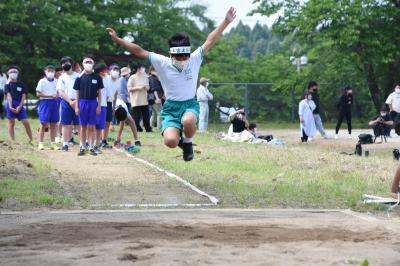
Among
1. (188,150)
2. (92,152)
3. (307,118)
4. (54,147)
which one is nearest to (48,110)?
(54,147)

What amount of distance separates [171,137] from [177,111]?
517 millimetres

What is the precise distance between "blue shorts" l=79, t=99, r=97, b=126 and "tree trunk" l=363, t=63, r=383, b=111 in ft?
75.0

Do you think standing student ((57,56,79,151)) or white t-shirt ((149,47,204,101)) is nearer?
white t-shirt ((149,47,204,101))

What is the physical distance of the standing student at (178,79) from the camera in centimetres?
1073

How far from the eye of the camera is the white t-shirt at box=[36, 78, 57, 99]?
18094 millimetres

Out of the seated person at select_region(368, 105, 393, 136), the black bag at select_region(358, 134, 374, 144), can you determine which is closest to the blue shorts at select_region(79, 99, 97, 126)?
the black bag at select_region(358, 134, 374, 144)

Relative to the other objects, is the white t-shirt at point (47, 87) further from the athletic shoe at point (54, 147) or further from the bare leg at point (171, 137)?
the bare leg at point (171, 137)

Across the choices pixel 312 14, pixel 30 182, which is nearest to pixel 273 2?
pixel 312 14

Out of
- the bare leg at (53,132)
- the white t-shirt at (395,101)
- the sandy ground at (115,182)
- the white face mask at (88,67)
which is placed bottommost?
the sandy ground at (115,182)

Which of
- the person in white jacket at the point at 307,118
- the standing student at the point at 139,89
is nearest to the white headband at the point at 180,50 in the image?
the standing student at the point at 139,89

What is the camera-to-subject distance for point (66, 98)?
16.9 metres

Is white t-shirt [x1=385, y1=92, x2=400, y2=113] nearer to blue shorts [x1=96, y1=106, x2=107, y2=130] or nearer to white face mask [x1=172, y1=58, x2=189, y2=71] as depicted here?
blue shorts [x1=96, y1=106, x2=107, y2=130]

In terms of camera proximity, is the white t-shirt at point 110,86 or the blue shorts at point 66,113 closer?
the blue shorts at point 66,113

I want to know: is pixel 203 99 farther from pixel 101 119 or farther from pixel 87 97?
pixel 87 97
